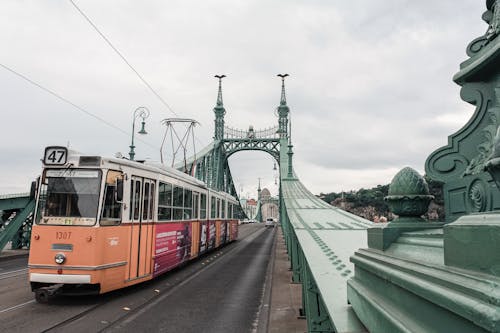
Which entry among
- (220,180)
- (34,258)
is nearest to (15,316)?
(34,258)

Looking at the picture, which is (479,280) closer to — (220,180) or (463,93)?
(463,93)

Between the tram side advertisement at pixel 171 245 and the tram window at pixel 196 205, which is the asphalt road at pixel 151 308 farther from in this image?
the tram window at pixel 196 205

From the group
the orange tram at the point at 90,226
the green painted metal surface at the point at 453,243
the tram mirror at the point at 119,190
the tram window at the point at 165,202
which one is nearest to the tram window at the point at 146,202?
the orange tram at the point at 90,226

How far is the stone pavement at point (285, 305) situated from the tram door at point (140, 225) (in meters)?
3.01

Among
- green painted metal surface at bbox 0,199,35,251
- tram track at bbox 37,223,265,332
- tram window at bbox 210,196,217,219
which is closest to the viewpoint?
tram track at bbox 37,223,265,332

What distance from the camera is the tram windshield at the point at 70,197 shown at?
7113 mm

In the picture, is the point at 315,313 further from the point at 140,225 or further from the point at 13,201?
the point at 13,201

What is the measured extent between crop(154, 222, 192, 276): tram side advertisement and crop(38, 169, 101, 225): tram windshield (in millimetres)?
2215

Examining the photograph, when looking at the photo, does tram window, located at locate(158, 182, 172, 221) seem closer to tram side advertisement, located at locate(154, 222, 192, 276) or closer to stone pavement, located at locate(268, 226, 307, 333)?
tram side advertisement, located at locate(154, 222, 192, 276)

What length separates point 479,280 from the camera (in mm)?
950

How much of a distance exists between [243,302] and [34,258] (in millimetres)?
4126

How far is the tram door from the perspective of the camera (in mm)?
7973

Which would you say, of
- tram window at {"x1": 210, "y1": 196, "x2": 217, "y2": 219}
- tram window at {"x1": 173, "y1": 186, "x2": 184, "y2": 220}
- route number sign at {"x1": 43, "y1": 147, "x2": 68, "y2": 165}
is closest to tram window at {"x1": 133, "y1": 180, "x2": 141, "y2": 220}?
route number sign at {"x1": 43, "y1": 147, "x2": 68, "y2": 165}

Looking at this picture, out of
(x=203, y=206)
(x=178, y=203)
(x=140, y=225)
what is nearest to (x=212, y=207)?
(x=203, y=206)
